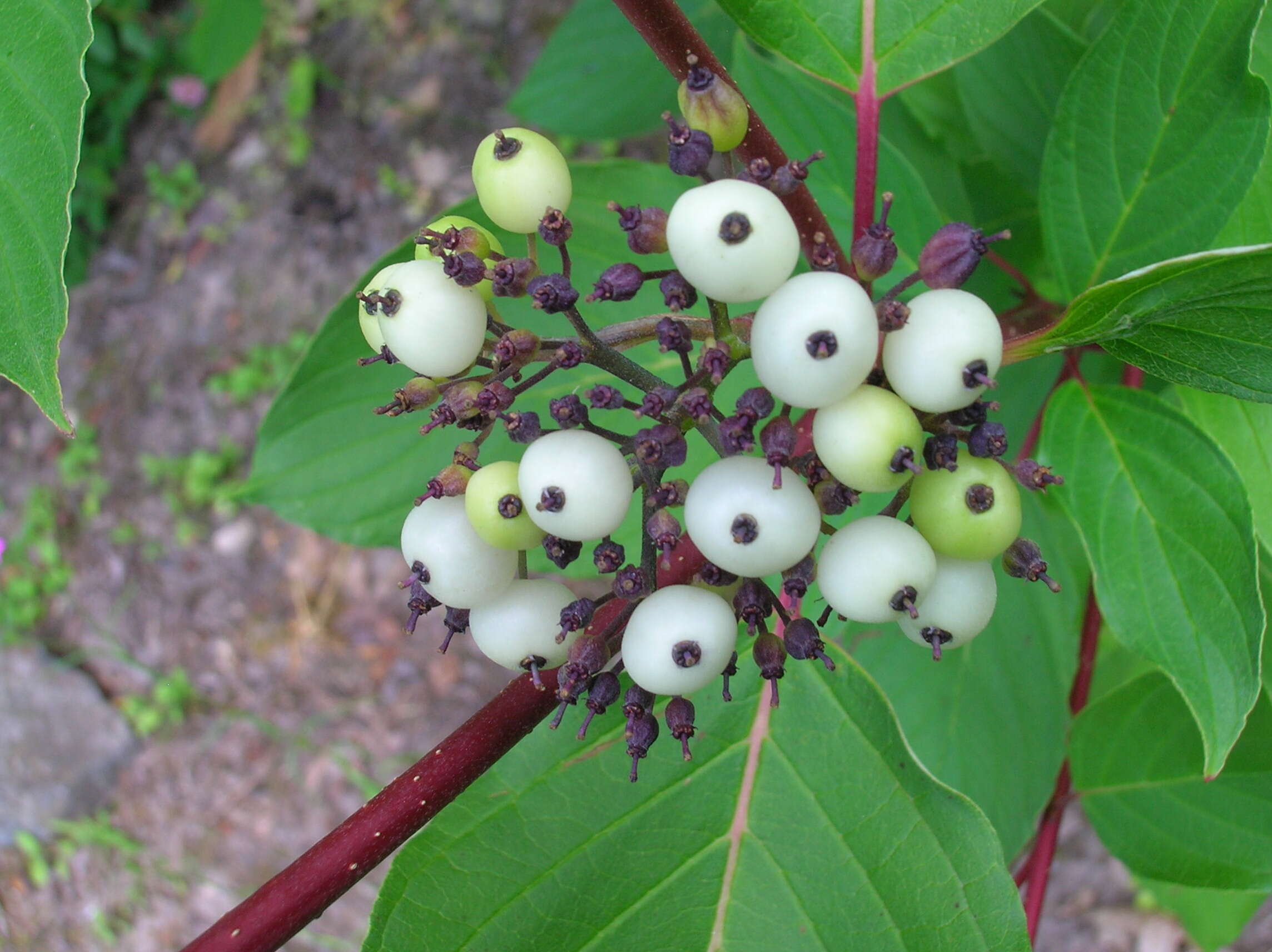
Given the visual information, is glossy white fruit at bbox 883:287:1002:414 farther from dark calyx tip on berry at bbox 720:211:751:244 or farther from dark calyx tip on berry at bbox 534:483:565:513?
dark calyx tip on berry at bbox 534:483:565:513

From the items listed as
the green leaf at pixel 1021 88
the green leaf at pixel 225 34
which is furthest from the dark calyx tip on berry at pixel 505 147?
the green leaf at pixel 225 34

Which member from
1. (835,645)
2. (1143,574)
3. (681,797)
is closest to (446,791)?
(681,797)

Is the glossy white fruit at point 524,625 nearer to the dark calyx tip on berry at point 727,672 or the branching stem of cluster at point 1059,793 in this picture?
the dark calyx tip on berry at point 727,672

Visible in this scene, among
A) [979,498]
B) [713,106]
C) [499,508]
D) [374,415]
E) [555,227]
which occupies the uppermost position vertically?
[713,106]

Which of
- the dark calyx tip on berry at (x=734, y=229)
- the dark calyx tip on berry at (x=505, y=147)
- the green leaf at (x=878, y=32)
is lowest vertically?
the dark calyx tip on berry at (x=505, y=147)

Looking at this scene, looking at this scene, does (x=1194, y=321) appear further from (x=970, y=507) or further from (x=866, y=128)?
(x=866, y=128)

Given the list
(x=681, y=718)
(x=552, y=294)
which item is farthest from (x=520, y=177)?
(x=681, y=718)
